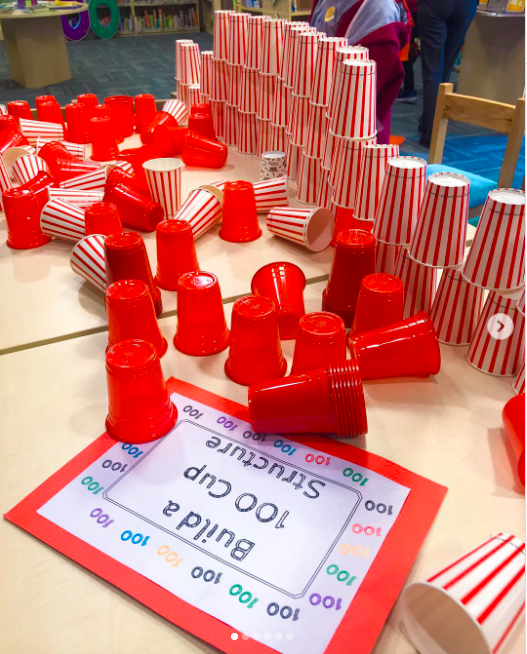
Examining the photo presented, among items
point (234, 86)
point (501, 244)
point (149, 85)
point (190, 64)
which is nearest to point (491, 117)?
point (234, 86)

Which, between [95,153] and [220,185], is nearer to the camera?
[220,185]

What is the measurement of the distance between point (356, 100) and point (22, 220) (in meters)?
0.81

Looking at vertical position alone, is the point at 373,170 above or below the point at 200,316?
above

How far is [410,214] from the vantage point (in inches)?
36.0

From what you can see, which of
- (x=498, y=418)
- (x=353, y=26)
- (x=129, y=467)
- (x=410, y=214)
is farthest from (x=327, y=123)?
(x=129, y=467)

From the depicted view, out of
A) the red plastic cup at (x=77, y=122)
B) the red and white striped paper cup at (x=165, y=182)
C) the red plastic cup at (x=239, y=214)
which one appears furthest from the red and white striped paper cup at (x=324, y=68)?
the red plastic cup at (x=77, y=122)

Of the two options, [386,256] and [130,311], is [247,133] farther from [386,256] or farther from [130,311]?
[130,311]

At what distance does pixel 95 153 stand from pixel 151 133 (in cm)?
20

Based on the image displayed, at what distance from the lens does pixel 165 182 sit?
136cm

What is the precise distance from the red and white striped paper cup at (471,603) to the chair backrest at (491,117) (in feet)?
4.83

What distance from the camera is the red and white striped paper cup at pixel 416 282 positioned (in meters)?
0.93

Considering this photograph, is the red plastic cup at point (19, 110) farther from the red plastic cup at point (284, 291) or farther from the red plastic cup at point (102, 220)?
the red plastic cup at point (284, 291)

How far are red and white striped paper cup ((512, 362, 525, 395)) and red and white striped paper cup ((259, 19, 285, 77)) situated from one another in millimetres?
1136

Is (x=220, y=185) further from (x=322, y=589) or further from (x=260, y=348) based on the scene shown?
(x=322, y=589)
